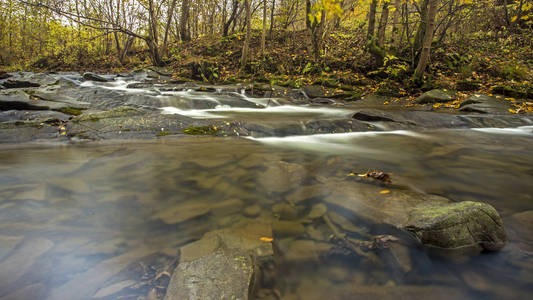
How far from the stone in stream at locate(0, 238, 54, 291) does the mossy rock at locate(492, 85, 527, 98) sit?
12248 millimetres

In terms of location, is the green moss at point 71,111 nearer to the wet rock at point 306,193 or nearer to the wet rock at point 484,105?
the wet rock at point 306,193

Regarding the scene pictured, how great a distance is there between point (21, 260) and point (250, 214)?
1.77 meters

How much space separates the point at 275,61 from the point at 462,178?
13117mm

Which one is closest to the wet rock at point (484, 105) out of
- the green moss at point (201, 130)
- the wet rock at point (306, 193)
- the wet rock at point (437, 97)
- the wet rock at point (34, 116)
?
the wet rock at point (437, 97)

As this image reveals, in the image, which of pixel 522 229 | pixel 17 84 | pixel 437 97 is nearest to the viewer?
pixel 522 229

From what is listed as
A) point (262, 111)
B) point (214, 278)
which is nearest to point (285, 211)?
point (214, 278)

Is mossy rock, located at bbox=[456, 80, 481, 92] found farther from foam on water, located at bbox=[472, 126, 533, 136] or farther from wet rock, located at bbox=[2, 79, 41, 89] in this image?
wet rock, located at bbox=[2, 79, 41, 89]

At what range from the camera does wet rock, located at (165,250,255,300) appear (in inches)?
60.4

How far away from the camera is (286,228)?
96.6 inches

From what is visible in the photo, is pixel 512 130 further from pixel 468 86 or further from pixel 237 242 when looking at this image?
pixel 237 242

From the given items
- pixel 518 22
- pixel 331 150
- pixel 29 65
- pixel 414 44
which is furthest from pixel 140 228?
pixel 29 65

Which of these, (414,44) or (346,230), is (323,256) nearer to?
(346,230)

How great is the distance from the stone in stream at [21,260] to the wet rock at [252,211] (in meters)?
1.61

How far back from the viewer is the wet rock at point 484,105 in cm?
789
